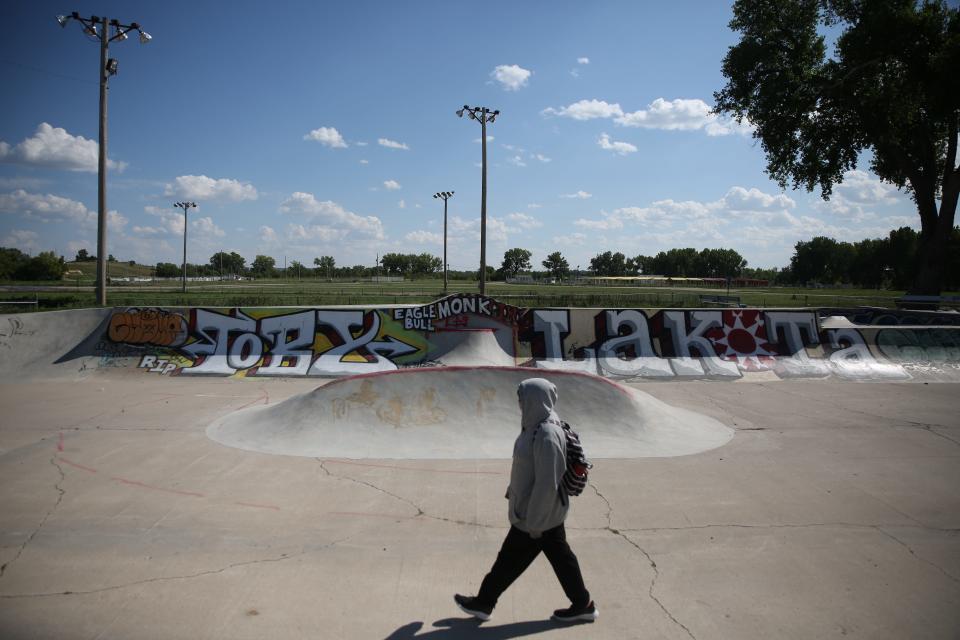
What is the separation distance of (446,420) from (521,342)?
841cm

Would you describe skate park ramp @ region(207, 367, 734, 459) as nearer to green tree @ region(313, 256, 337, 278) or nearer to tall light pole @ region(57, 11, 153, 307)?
tall light pole @ region(57, 11, 153, 307)

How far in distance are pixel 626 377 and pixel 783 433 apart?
6.11 metres

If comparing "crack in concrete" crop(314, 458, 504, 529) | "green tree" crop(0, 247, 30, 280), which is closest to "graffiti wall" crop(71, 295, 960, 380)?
"crack in concrete" crop(314, 458, 504, 529)

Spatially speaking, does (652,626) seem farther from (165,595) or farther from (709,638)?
(165,595)

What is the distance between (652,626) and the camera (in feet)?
12.7

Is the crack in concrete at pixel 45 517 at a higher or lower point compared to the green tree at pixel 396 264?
Answer: lower

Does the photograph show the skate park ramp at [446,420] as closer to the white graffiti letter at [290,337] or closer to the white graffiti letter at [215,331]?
the white graffiti letter at [290,337]

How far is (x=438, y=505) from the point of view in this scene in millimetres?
6203

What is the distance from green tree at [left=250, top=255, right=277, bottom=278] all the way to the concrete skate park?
170m

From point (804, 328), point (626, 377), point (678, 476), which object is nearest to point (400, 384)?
point (678, 476)

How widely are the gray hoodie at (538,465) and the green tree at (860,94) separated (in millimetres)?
34016

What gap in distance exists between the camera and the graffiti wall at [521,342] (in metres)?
15.7

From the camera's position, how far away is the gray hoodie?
3408 mm

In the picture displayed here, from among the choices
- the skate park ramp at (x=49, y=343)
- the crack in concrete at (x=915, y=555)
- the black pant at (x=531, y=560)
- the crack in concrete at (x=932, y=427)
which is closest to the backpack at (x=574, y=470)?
the black pant at (x=531, y=560)
